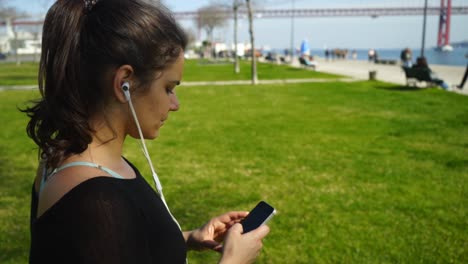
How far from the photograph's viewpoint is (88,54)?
4.46 ft

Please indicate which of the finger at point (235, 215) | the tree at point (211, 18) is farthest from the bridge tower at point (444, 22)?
the finger at point (235, 215)

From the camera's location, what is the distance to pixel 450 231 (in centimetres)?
472

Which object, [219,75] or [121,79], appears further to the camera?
[219,75]

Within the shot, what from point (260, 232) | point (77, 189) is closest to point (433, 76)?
point (260, 232)

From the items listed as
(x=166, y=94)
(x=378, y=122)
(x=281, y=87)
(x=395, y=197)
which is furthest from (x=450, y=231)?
(x=281, y=87)

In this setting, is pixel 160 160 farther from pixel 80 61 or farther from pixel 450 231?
pixel 80 61

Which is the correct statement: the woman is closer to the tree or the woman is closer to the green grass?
the green grass

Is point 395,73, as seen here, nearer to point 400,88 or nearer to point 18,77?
point 400,88

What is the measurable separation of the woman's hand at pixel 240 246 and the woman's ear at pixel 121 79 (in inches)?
22.5

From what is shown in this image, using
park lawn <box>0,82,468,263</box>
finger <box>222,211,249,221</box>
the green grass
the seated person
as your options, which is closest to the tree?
the green grass

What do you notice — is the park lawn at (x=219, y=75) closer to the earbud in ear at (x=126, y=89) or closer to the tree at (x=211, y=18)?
the earbud in ear at (x=126, y=89)

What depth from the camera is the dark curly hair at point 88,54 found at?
135 cm

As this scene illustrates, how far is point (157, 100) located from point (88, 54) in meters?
0.26

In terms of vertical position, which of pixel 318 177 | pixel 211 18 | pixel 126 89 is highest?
pixel 211 18
